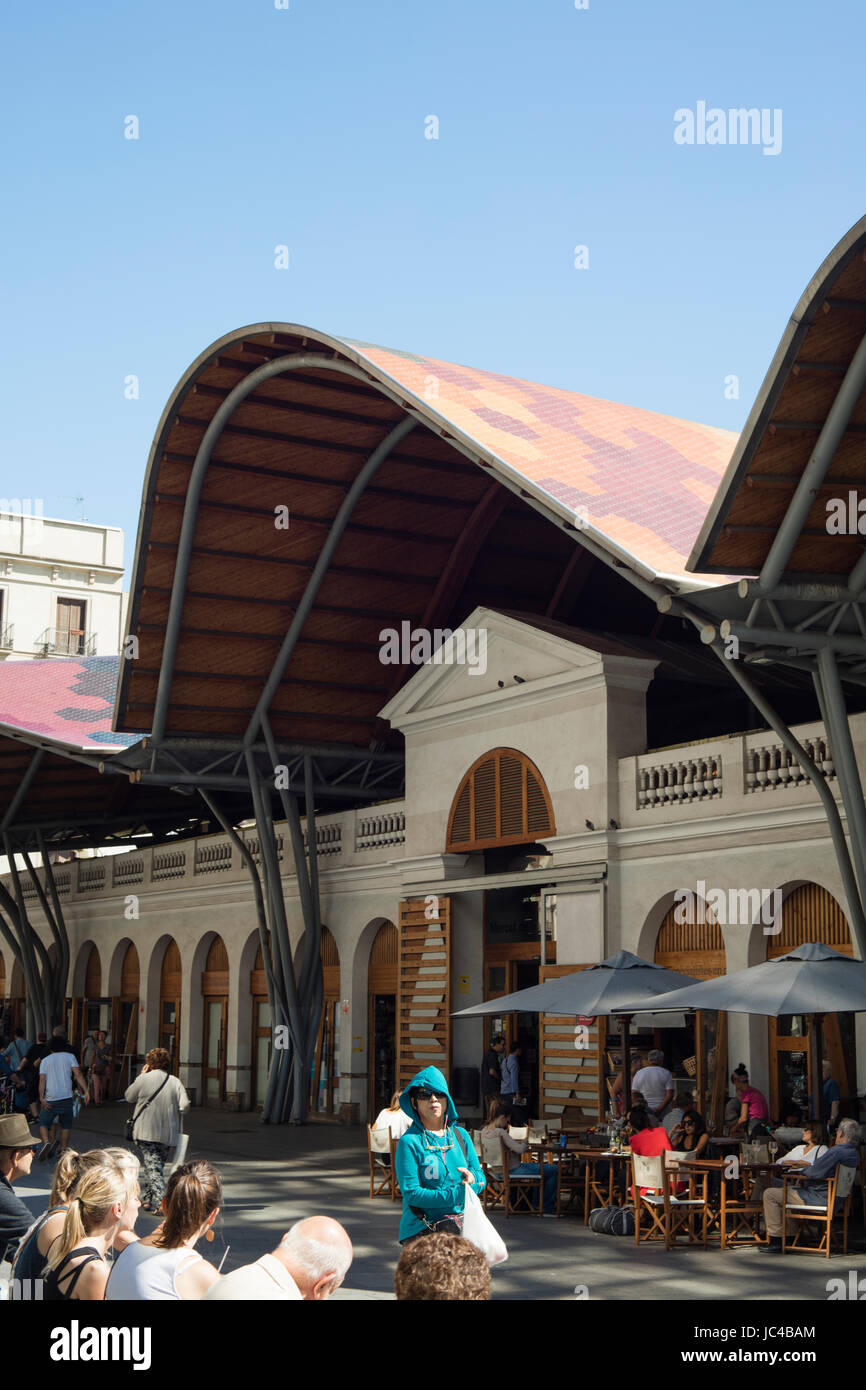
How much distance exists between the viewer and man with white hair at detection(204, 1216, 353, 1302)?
441 centimetres

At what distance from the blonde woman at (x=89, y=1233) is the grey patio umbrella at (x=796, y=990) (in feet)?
27.1

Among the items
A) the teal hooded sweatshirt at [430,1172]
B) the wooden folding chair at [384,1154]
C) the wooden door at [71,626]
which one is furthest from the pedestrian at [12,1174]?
the wooden door at [71,626]

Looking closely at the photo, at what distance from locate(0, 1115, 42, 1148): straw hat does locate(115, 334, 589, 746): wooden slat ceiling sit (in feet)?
52.9

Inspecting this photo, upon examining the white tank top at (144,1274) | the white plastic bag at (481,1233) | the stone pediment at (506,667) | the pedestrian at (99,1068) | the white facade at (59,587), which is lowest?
the pedestrian at (99,1068)

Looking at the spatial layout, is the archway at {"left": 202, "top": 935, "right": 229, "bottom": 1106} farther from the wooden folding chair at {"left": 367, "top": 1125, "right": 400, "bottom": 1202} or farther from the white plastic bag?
the white plastic bag

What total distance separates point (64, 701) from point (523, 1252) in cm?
2239

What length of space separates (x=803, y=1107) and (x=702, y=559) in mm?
7097

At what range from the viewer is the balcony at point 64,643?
194 feet

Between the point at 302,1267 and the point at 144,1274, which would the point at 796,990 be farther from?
the point at 302,1267

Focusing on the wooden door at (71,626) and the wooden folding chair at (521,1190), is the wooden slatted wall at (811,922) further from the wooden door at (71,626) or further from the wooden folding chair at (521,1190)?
the wooden door at (71,626)

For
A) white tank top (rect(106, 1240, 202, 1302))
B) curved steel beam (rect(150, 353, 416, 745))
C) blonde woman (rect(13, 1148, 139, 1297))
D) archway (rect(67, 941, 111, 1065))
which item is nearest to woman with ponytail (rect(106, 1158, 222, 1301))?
white tank top (rect(106, 1240, 202, 1302))
